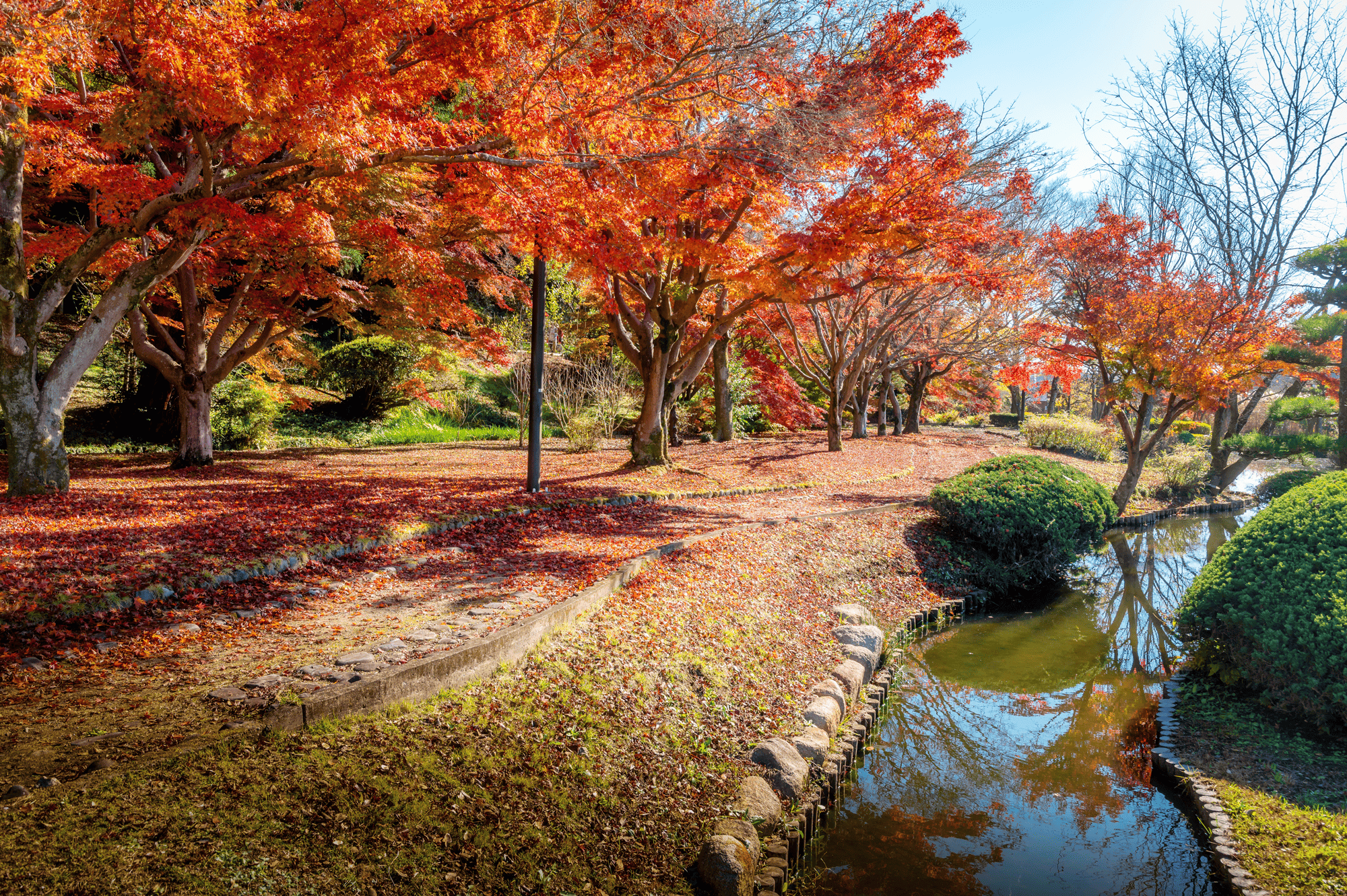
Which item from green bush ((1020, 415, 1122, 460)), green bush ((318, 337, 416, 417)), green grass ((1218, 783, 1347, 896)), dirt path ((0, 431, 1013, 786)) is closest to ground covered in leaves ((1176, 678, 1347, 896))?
green grass ((1218, 783, 1347, 896))

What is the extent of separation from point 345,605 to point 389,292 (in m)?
9.56

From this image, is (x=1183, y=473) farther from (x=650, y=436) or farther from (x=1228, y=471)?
(x=650, y=436)

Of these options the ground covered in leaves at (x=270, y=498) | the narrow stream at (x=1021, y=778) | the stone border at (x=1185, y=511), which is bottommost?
the narrow stream at (x=1021, y=778)

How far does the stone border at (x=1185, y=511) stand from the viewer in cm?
1400

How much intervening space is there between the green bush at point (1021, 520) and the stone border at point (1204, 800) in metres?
3.70

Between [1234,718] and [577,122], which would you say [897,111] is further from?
[1234,718]

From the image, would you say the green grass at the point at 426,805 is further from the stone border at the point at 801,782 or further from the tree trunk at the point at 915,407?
the tree trunk at the point at 915,407

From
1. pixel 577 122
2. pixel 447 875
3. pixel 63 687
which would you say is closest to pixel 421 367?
pixel 577 122

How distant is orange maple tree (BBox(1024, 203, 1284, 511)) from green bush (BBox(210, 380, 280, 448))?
16.5 meters

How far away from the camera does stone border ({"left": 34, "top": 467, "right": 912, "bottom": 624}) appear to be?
193 inches

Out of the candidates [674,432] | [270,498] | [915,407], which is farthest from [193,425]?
[915,407]

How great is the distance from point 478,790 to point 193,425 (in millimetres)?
11063

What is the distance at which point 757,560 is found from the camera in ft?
26.4

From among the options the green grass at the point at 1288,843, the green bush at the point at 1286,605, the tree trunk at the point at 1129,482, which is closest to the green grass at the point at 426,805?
the green grass at the point at 1288,843
